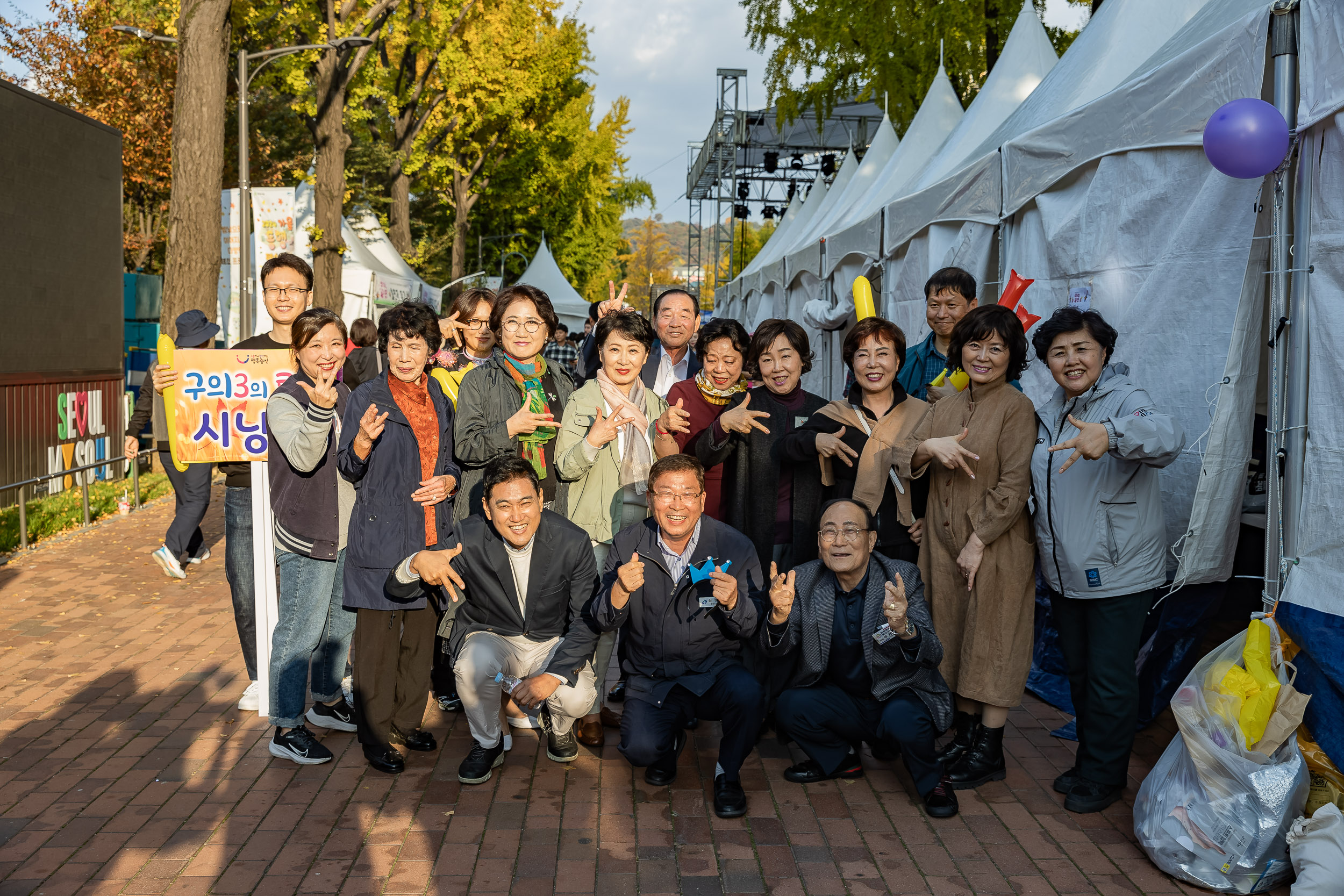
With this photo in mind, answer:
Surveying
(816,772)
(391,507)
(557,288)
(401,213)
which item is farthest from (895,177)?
(557,288)

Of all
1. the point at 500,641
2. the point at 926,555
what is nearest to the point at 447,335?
the point at 500,641

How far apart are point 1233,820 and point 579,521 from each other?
8.98 feet

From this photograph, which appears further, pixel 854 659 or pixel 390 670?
pixel 390 670

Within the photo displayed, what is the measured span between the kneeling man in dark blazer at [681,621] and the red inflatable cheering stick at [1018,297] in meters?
2.36

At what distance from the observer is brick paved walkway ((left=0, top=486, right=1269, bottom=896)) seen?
3344 mm

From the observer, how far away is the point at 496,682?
4.09 m

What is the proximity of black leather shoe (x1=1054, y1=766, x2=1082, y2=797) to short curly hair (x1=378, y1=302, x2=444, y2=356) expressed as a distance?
312 centimetres

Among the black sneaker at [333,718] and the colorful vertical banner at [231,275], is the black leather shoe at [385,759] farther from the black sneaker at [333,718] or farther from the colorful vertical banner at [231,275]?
the colorful vertical banner at [231,275]

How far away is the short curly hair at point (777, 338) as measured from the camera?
454 centimetres

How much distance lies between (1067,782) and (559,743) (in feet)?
6.83

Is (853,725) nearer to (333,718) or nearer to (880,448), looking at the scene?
(880,448)

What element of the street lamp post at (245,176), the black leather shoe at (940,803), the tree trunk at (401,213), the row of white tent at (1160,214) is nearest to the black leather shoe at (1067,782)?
the black leather shoe at (940,803)

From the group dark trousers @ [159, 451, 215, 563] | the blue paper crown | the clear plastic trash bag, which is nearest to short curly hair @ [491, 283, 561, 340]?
the blue paper crown

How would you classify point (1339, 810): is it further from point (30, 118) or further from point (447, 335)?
point (30, 118)
